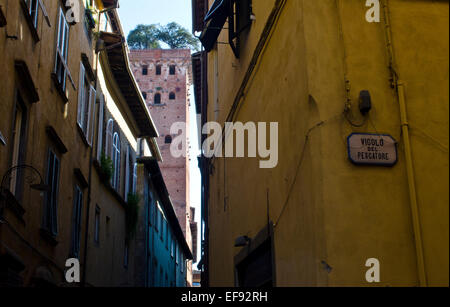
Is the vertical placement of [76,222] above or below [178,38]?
below

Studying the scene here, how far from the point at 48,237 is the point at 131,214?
893 cm

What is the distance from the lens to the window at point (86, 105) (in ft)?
43.8

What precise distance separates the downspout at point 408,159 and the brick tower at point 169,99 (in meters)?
44.6

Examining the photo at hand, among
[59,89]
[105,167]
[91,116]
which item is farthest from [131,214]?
[59,89]

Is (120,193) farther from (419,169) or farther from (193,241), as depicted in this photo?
(193,241)

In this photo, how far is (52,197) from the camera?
1082cm

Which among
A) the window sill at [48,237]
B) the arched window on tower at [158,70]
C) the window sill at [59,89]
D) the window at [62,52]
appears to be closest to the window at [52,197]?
the window sill at [48,237]

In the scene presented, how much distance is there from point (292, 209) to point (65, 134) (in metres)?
6.95

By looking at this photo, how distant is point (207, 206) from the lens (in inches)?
604

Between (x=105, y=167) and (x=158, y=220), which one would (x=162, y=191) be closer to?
(x=158, y=220)

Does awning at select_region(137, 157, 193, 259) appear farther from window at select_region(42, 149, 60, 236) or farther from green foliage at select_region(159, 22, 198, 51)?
green foliage at select_region(159, 22, 198, 51)

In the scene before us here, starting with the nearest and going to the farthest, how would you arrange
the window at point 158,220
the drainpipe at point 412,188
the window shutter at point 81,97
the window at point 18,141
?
the drainpipe at point 412,188, the window at point 18,141, the window shutter at point 81,97, the window at point 158,220

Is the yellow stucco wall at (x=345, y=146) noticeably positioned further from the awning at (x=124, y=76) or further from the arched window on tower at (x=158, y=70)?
the arched window on tower at (x=158, y=70)
